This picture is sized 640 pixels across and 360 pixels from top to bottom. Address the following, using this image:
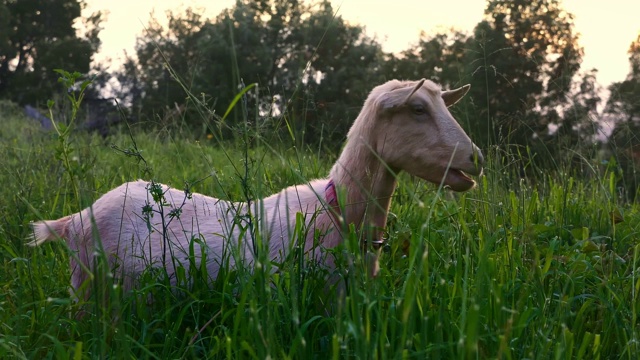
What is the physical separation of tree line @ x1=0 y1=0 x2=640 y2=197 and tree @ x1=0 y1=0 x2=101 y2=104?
→ 0.23 ft

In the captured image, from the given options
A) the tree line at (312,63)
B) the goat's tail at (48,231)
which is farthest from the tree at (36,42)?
the goat's tail at (48,231)

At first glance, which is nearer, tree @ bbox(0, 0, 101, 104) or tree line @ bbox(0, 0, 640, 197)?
tree line @ bbox(0, 0, 640, 197)

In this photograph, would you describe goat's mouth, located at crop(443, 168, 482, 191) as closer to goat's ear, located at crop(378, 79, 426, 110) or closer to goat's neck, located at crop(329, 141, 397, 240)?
goat's neck, located at crop(329, 141, 397, 240)

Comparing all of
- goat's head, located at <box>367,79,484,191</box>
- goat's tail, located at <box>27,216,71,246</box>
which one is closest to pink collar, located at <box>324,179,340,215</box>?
goat's head, located at <box>367,79,484,191</box>

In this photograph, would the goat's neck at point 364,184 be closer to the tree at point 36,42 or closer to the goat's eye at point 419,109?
the goat's eye at point 419,109

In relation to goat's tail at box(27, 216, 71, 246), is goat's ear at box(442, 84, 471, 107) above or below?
above

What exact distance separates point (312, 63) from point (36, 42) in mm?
31735

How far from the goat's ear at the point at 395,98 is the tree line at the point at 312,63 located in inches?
22.1

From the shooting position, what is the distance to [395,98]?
305 cm

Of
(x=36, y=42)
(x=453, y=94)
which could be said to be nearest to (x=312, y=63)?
(x=453, y=94)

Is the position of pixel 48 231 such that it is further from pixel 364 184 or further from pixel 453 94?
pixel 453 94

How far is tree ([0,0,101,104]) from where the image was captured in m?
41.6

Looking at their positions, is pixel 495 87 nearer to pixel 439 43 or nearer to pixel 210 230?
pixel 439 43

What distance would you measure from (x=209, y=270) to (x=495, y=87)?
22472 millimetres
